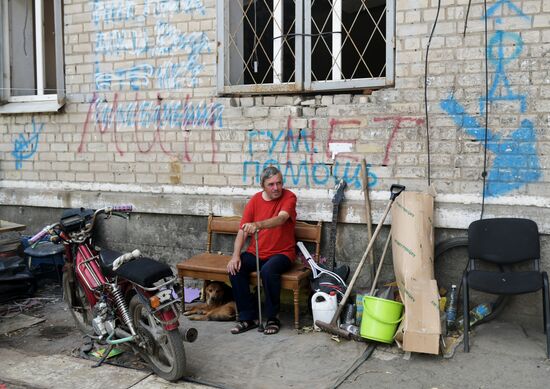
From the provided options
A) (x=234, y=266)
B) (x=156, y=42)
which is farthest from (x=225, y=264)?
(x=156, y=42)

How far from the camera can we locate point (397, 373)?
4.09 meters

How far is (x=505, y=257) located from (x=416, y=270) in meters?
0.74

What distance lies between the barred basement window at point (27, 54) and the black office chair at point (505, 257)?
17.6 feet

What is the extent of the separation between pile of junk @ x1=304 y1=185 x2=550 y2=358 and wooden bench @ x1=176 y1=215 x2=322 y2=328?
152 millimetres

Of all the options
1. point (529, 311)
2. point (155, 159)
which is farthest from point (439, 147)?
point (155, 159)

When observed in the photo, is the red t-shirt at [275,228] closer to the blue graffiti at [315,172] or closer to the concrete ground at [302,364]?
the blue graffiti at [315,172]

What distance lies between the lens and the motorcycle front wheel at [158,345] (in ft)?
13.0

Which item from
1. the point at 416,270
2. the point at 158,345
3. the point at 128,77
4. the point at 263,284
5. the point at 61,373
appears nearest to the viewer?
the point at 158,345

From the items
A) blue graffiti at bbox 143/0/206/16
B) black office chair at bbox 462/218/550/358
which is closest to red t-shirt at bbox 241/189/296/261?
black office chair at bbox 462/218/550/358

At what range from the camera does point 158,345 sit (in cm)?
414

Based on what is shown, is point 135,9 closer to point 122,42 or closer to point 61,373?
point 122,42

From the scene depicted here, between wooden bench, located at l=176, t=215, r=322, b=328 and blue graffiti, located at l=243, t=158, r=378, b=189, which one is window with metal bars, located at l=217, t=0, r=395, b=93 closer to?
blue graffiti, located at l=243, t=158, r=378, b=189

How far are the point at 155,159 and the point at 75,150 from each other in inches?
46.3

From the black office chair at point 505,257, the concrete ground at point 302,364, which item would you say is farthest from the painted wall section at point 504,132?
the concrete ground at point 302,364
